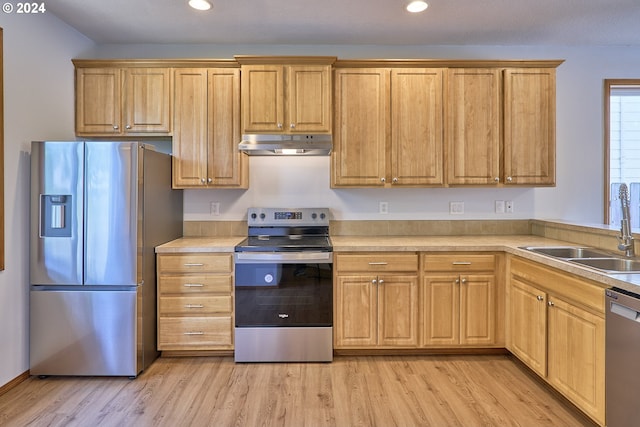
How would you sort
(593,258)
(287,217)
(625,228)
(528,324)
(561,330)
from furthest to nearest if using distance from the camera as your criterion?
(287,217)
(528,324)
(593,258)
(625,228)
(561,330)

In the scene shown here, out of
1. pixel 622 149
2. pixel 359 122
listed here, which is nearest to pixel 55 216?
pixel 359 122

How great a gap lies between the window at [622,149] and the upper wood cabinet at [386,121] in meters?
1.72

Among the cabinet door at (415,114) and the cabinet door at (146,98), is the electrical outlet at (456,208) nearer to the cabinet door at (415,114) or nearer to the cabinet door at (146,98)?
the cabinet door at (415,114)

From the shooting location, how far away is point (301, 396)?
91.0 inches

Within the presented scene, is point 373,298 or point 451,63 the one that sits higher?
point 451,63

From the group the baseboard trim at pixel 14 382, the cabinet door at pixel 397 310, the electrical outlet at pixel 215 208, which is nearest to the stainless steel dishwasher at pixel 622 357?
the cabinet door at pixel 397 310

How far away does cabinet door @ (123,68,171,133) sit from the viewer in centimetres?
302

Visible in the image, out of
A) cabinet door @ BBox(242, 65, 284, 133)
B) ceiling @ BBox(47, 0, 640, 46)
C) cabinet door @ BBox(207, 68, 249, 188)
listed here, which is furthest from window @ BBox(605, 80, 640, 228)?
cabinet door @ BBox(207, 68, 249, 188)

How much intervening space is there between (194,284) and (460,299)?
200 centimetres

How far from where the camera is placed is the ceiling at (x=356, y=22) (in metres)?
2.63

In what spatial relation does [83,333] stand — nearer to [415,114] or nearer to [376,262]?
[376,262]

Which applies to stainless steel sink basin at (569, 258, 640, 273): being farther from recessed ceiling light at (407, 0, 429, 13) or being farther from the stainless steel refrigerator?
the stainless steel refrigerator

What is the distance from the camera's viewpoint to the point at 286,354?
9.08ft

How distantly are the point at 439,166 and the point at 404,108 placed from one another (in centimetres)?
56
